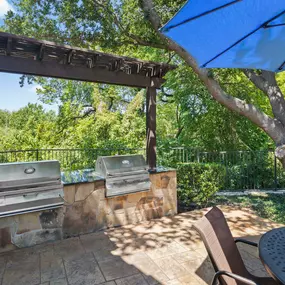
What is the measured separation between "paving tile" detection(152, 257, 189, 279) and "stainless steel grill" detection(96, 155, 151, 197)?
1.26 m

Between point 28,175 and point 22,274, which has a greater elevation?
point 28,175

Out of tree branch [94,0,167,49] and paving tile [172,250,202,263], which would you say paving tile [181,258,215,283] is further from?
tree branch [94,0,167,49]

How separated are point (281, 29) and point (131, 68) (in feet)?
7.62

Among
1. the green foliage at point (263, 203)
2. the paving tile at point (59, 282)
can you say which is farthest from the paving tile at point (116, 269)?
the green foliage at point (263, 203)

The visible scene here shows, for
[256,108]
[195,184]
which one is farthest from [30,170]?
[256,108]

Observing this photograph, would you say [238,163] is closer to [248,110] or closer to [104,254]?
[248,110]

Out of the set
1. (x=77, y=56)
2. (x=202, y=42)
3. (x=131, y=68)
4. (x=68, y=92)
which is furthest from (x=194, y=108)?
(x=68, y=92)

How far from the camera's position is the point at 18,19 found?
571 centimetres

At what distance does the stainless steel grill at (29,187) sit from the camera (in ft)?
A: 9.23

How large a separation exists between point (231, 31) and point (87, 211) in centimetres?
299

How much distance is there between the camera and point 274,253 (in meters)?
1.55

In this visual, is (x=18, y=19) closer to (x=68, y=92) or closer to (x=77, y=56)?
(x=77, y=56)

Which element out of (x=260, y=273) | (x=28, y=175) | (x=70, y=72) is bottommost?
(x=260, y=273)

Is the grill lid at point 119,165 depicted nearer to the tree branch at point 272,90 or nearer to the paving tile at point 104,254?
the paving tile at point 104,254
